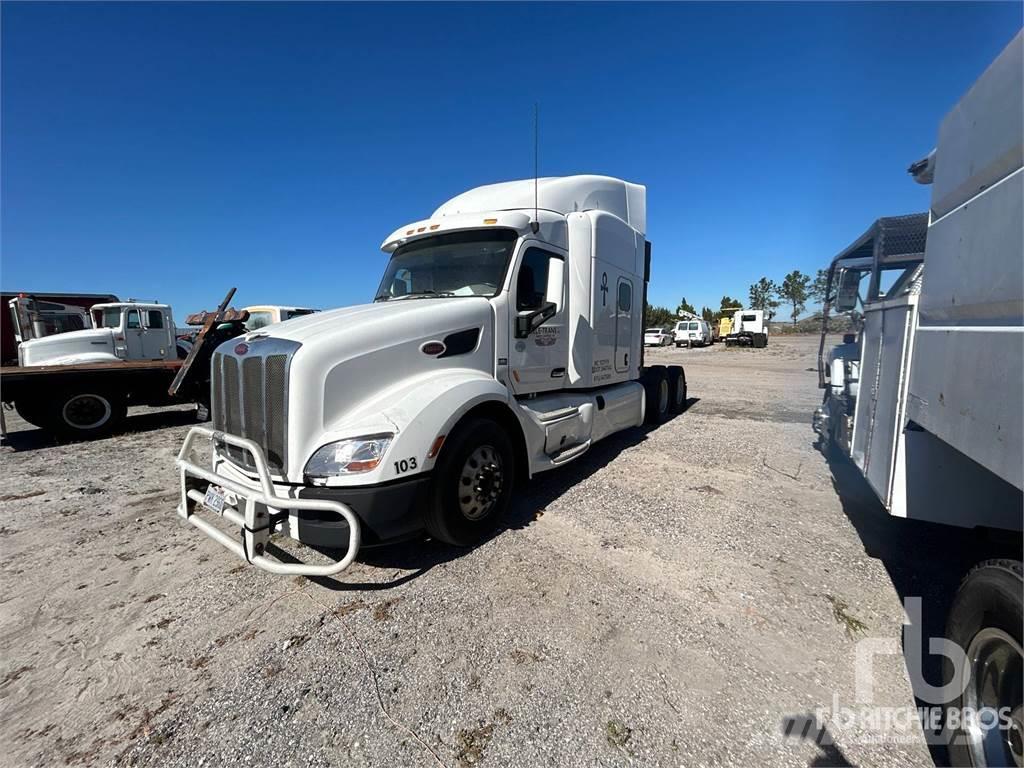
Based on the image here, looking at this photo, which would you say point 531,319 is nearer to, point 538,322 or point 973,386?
point 538,322

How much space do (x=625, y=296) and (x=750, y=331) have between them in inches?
1439

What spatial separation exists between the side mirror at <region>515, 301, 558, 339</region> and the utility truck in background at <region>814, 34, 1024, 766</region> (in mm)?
2546

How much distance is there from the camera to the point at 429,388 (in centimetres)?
331

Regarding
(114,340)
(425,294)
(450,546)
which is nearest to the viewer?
(450,546)

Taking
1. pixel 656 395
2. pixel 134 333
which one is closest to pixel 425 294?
pixel 656 395

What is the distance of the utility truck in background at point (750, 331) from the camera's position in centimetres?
3681

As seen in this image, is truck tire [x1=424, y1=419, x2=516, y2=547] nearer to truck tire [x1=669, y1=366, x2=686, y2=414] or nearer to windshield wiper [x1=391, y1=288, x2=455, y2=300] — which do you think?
windshield wiper [x1=391, y1=288, x2=455, y2=300]

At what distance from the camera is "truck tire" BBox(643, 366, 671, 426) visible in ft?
25.5

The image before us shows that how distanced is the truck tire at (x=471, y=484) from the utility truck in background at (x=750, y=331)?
1512 inches


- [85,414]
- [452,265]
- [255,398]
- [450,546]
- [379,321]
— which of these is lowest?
[450,546]

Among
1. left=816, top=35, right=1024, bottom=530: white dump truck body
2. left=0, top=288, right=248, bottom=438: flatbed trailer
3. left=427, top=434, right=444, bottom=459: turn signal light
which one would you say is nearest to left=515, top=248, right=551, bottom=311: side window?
left=427, top=434, right=444, bottom=459: turn signal light

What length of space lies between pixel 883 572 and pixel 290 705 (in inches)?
150

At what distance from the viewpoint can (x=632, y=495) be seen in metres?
4.60

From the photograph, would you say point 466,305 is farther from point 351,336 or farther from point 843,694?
point 843,694
